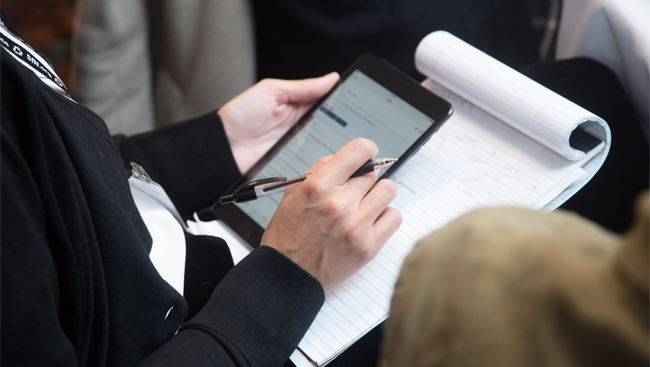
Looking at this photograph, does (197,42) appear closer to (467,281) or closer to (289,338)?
(289,338)

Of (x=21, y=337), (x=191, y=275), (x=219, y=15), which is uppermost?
(x=219, y=15)

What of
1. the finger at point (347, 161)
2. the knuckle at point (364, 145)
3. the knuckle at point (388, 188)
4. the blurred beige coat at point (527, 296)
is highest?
the blurred beige coat at point (527, 296)

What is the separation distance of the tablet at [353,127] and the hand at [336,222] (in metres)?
0.06

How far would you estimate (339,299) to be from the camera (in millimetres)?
502

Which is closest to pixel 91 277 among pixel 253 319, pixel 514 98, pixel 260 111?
pixel 253 319

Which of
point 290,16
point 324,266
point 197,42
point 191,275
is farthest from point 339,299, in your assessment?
point 197,42

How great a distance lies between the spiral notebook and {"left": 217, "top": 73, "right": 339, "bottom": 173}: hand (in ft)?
0.55

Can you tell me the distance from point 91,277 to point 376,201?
0.96 ft

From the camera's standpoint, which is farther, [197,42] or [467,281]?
[197,42]

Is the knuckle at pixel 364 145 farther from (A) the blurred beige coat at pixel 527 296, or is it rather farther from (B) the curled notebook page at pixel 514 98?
(A) the blurred beige coat at pixel 527 296

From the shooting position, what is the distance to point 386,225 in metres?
0.50

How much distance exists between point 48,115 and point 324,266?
296mm

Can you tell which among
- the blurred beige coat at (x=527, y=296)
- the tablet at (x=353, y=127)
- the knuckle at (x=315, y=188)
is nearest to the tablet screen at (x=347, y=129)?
the tablet at (x=353, y=127)

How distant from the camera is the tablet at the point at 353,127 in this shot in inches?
22.1
